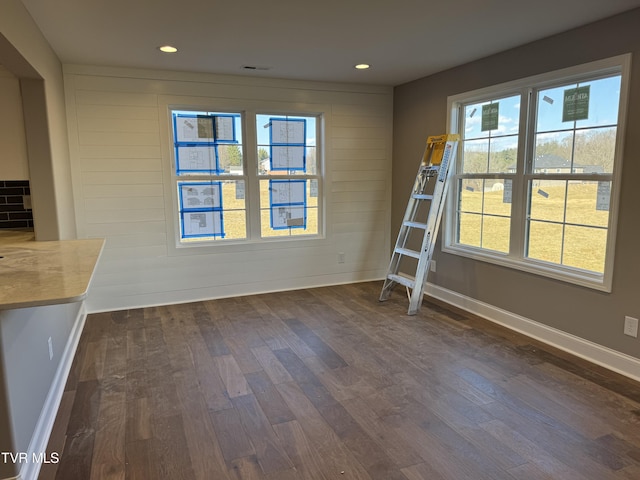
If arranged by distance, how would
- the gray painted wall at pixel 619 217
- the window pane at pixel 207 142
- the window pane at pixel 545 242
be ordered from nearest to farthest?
the gray painted wall at pixel 619 217 → the window pane at pixel 545 242 → the window pane at pixel 207 142

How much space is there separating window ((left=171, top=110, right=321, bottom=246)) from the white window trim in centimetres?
2

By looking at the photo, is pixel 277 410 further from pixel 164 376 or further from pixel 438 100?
pixel 438 100

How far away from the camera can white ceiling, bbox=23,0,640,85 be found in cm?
270

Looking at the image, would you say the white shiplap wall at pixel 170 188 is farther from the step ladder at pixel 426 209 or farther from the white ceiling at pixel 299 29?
the step ladder at pixel 426 209

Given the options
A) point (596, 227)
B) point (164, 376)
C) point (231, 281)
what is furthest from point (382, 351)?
point (231, 281)

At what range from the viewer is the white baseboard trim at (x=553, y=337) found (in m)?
3.00

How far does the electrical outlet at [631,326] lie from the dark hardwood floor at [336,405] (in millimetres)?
308

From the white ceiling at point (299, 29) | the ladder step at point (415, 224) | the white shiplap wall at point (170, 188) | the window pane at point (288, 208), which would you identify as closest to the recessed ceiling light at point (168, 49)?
the white ceiling at point (299, 29)

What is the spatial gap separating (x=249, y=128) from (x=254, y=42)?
4.51 feet

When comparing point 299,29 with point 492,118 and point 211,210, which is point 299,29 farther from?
point 211,210

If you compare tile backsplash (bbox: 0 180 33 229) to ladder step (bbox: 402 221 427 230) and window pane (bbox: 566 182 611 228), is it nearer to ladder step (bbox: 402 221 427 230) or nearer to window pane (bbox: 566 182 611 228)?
ladder step (bbox: 402 221 427 230)

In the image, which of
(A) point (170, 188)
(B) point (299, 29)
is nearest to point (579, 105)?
(B) point (299, 29)

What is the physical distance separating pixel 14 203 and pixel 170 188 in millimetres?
1372

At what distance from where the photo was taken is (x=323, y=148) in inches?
201
